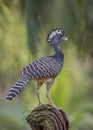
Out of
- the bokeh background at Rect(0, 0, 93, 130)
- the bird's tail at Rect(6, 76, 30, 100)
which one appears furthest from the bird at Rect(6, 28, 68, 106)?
the bokeh background at Rect(0, 0, 93, 130)

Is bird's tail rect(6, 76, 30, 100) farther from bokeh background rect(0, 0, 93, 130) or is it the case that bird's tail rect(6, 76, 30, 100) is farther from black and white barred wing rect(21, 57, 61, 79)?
bokeh background rect(0, 0, 93, 130)

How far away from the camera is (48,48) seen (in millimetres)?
8727

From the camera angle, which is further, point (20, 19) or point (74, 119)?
point (20, 19)

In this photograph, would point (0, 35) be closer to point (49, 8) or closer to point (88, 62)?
point (49, 8)

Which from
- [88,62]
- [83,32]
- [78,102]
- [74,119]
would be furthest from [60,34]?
[88,62]

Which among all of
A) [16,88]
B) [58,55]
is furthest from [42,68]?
[16,88]

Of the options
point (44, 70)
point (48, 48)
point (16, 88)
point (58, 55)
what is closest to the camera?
point (16, 88)

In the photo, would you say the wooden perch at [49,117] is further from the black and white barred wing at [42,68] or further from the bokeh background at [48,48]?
the bokeh background at [48,48]

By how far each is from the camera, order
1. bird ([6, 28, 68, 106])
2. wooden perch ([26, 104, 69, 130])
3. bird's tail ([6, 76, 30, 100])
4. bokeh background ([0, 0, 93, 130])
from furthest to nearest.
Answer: bokeh background ([0, 0, 93, 130]), wooden perch ([26, 104, 69, 130]), bird ([6, 28, 68, 106]), bird's tail ([6, 76, 30, 100])

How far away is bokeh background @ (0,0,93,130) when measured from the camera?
7.44 metres

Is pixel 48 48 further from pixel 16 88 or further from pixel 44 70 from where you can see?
pixel 16 88

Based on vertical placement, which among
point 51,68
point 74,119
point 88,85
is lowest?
point 51,68

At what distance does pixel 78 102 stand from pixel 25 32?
4.55 ft

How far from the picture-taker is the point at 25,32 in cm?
870
